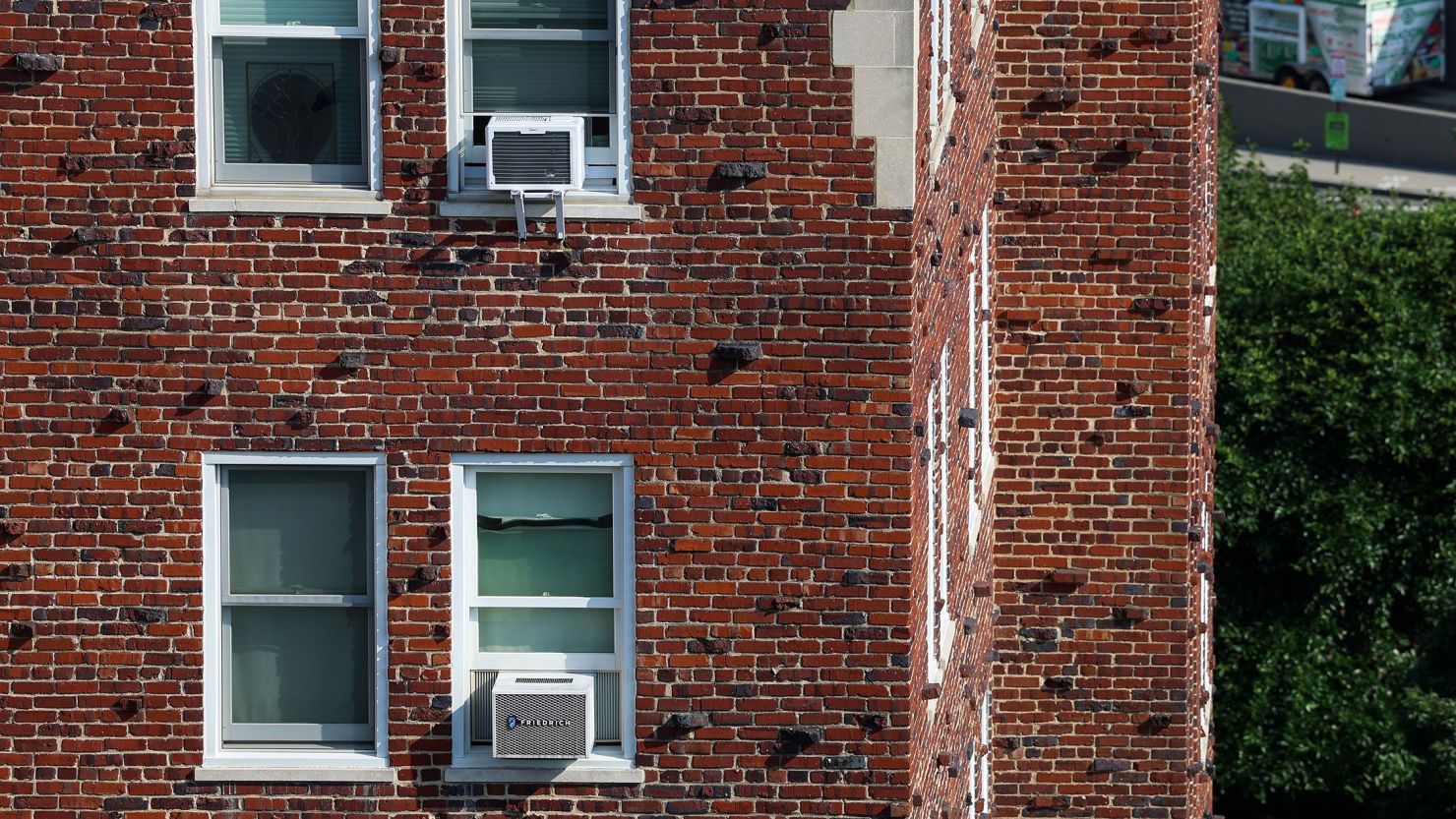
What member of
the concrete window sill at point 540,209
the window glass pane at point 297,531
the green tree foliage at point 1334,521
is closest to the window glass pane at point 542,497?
the window glass pane at point 297,531

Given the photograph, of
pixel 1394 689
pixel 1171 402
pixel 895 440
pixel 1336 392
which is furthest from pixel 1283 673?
pixel 895 440

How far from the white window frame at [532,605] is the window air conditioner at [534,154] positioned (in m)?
1.46

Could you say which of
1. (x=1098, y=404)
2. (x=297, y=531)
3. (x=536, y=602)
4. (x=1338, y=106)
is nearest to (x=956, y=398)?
(x=1098, y=404)

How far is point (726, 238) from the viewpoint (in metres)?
12.0

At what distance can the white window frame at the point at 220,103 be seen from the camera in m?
12.0

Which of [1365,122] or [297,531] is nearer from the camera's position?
[297,531]

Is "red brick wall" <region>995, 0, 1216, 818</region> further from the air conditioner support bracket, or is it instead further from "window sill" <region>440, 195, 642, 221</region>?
the air conditioner support bracket

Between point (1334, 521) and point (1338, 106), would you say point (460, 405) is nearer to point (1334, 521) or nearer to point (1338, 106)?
point (1334, 521)

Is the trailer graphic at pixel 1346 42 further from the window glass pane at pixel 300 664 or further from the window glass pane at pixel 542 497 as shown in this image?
the window glass pane at pixel 300 664

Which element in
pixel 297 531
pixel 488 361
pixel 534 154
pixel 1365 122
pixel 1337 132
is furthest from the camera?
pixel 1365 122

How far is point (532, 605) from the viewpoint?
12.4 meters

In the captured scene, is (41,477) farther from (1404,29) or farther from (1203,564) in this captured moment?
(1404,29)

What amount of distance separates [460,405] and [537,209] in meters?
1.11

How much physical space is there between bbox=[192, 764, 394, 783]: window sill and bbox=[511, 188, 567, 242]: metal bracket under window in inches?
118
